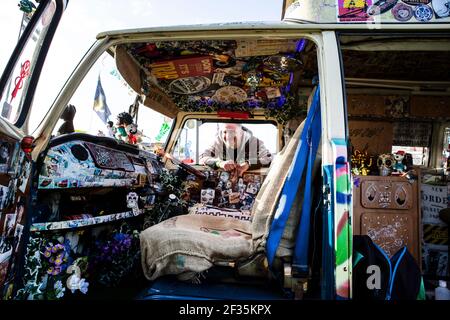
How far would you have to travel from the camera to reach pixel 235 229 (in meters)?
2.24

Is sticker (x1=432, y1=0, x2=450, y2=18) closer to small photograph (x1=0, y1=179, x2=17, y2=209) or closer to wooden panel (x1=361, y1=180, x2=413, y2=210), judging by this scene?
wooden panel (x1=361, y1=180, x2=413, y2=210)

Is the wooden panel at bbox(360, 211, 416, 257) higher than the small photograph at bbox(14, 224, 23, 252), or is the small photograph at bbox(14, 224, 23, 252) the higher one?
the small photograph at bbox(14, 224, 23, 252)

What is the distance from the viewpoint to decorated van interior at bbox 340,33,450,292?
2.73 meters

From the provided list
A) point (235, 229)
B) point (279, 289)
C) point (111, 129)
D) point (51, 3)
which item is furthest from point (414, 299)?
point (111, 129)

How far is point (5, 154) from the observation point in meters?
1.21

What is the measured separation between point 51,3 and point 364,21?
5.18 ft

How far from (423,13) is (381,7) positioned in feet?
0.71

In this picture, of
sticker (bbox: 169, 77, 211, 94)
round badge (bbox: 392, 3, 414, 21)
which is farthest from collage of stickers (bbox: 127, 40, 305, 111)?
round badge (bbox: 392, 3, 414, 21)

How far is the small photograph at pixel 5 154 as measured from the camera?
1.18 m

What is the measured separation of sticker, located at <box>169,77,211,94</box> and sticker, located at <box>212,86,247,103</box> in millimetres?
216

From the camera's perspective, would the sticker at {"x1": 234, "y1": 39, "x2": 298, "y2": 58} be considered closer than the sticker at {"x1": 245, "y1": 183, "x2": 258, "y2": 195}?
Yes

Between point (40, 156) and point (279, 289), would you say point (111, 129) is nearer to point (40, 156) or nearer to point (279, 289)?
point (40, 156)

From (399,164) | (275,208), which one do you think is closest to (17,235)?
(275,208)

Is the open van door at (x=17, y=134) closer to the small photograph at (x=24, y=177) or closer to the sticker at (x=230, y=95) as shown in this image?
the small photograph at (x=24, y=177)
